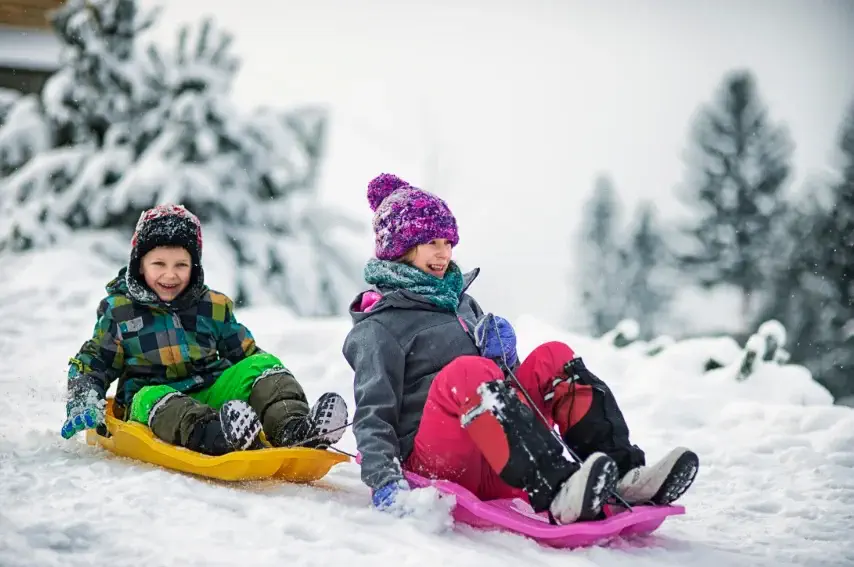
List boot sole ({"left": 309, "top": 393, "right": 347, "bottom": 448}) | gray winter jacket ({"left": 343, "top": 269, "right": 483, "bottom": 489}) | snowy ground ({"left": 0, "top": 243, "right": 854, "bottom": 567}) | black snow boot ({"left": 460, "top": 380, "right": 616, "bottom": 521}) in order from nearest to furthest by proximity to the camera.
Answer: snowy ground ({"left": 0, "top": 243, "right": 854, "bottom": 567}) → black snow boot ({"left": 460, "top": 380, "right": 616, "bottom": 521}) → gray winter jacket ({"left": 343, "top": 269, "right": 483, "bottom": 489}) → boot sole ({"left": 309, "top": 393, "right": 347, "bottom": 448})

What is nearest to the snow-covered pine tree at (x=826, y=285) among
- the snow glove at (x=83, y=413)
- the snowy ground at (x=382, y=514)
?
the snowy ground at (x=382, y=514)

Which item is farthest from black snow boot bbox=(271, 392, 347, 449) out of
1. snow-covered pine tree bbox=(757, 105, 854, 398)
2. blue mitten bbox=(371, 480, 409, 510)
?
snow-covered pine tree bbox=(757, 105, 854, 398)

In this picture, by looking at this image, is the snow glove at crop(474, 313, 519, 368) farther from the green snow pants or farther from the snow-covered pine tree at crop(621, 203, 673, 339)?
the snow-covered pine tree at crop(621, 203, 673, 339)

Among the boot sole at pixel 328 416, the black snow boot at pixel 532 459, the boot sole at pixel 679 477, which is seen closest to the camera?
the black snow boot at pixel 532 459

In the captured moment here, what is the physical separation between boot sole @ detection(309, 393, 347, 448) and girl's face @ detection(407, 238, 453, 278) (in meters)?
0.46

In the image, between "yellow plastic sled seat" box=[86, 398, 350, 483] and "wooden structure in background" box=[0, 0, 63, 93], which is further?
"wooden structure in background" box=[0, 0, 63, 93]

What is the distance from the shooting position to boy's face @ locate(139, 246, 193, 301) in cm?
275

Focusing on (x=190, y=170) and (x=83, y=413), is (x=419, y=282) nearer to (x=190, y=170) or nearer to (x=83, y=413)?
(x=83, y=413)

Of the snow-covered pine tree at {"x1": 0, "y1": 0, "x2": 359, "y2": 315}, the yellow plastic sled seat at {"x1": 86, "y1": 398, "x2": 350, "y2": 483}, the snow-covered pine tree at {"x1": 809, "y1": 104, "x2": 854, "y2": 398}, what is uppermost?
the snow-covered pine tree at {"x1": 809, "y1": 104, "x2": 854, "y2": 398}

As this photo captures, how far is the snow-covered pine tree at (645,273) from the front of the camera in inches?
811

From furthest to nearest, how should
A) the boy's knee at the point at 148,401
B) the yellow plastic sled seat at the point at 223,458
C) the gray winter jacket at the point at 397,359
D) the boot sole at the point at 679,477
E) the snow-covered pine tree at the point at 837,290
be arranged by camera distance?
1. the snow-covered pine tree at the point at 837,290
2. the boy's knee at the point at 148,401
3. the yellow plastic sled seat at the point at 223,458
4. the gray winter jacket at the point at 397,359
5. the boot sole at the point at 679,477

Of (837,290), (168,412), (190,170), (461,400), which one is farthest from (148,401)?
(837,290)

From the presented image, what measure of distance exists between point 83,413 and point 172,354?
0.38 m

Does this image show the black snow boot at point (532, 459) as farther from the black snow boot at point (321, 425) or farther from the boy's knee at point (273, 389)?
the boy's knee at point (273, 389)
